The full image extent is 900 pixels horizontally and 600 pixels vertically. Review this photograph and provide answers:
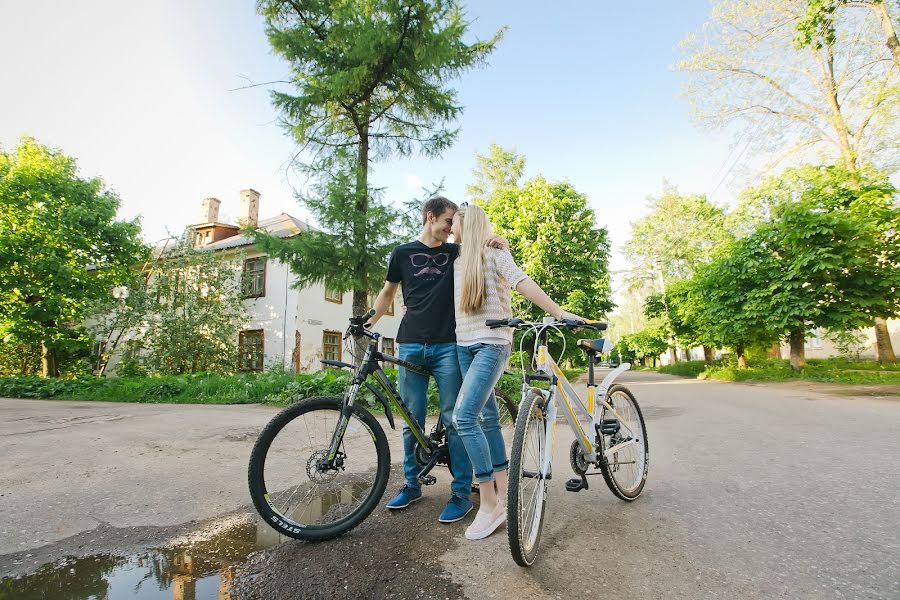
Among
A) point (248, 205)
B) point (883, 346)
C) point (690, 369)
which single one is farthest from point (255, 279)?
point (883, 346)

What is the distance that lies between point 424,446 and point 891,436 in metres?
5.95

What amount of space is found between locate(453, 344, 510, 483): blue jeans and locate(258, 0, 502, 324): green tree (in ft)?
Answer: 25.7

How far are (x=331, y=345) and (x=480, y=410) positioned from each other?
19046 mm

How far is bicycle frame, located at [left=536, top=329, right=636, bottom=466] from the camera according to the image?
258 centimetres

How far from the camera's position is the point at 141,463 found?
154 inches

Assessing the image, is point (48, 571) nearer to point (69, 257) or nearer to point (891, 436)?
point (891, 436)

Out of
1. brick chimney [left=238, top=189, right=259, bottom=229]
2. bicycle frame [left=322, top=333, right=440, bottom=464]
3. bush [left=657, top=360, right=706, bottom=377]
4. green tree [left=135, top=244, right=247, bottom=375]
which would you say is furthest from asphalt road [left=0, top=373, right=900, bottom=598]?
brick chimney [left=238, top=189, right=259, bottom=229]

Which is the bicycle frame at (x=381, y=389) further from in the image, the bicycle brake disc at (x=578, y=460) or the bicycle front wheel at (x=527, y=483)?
the bicycle brake disc at (x=578, y=460)

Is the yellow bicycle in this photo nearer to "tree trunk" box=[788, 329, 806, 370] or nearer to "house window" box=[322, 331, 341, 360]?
"tree trunk" box=[788, 329, 806, 370]

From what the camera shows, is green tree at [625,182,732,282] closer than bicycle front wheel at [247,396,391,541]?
No

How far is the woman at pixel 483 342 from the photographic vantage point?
99.0 inches

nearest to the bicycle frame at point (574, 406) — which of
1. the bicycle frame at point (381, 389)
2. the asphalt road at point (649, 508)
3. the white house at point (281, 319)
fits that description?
the asphalt road at point (649, 508)

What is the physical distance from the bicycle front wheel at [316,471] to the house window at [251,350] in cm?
1733

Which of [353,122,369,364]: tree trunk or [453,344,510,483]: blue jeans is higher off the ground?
[353,122,369,364]: tree trunk
